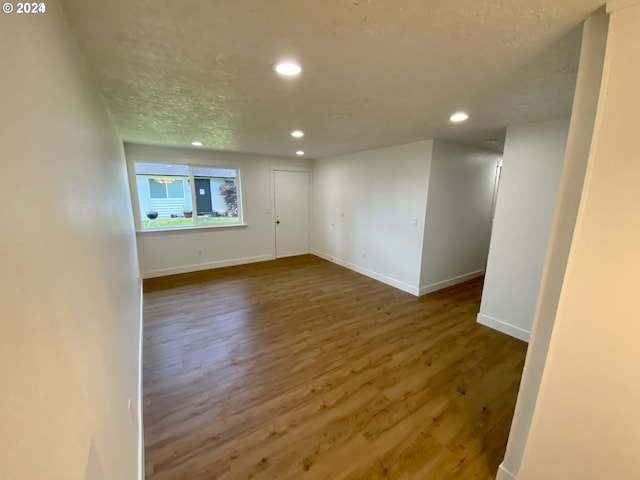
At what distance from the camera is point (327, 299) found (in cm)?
375

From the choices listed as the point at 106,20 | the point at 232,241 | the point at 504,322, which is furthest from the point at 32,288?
the point at 232,241

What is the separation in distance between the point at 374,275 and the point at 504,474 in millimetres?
3257

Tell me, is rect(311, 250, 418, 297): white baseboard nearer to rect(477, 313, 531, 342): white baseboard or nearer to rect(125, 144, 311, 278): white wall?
rect(477, 313, 531, 342): white baseboard

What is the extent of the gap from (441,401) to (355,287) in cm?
230

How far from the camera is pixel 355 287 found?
421cm

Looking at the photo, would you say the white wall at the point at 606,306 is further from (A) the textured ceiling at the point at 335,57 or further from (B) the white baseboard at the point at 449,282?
(B) the white baseboard at the point at 449,282

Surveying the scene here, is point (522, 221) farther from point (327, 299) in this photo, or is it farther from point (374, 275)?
point (327, 299)

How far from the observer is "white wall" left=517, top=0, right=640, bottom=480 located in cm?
96

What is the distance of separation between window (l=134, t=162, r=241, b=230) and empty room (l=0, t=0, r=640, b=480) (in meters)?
1.11

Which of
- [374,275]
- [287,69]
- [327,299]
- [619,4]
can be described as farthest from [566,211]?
[374,275]

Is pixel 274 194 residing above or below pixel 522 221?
above

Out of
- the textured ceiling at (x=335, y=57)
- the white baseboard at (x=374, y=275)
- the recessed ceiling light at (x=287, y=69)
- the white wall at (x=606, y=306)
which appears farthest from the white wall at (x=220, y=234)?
the white wall at (x=606, y=306)

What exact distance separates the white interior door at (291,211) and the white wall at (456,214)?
3114 mm

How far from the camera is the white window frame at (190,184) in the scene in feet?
13.9
